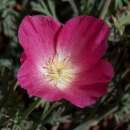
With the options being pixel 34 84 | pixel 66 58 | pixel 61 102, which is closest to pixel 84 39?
pixel 66 58

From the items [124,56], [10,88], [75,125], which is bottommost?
[75,125]

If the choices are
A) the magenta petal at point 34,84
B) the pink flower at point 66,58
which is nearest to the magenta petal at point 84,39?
the pink flower at point 66,58

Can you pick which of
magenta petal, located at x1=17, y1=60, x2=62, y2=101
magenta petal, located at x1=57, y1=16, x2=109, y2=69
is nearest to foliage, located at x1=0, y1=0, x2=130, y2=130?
magenta petal, located at x1=17, y1=60, x2=62, y2=101

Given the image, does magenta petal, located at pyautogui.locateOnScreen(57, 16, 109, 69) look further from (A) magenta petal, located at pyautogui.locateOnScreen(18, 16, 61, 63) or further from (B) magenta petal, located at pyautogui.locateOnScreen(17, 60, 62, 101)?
(B) magenta petal, located at pyautogui.locateOnScreen(17, 60, 62, 101)

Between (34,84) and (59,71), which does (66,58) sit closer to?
(59,71)

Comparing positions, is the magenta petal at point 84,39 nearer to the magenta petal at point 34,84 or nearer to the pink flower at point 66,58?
the pink flower at point 66,58

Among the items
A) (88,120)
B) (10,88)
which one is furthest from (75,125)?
(10,88)

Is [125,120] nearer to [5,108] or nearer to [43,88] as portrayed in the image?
[5,108]
